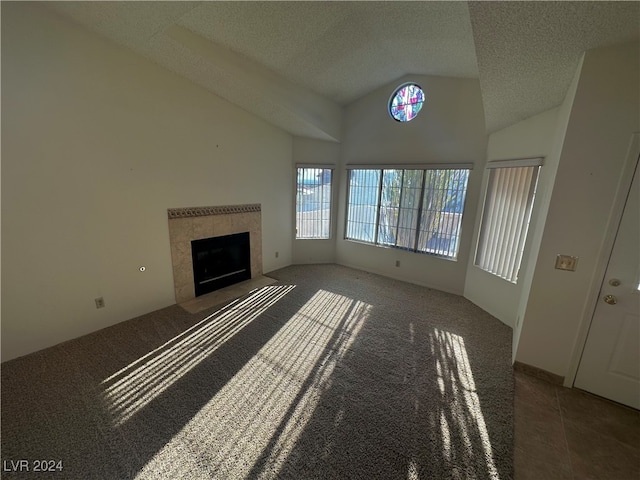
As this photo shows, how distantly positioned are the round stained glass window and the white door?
2.71m

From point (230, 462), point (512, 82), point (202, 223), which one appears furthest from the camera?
point (202, 223)

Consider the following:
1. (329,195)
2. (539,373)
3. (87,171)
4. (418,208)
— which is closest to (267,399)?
(539,373)

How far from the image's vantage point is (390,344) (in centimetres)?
272

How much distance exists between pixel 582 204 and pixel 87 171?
4.35 meters

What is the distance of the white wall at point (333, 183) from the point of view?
4750 mm

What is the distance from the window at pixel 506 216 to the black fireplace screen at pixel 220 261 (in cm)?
356

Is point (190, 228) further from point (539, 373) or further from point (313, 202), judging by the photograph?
point (539, 373)

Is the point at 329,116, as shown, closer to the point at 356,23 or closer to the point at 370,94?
the point at 370,94

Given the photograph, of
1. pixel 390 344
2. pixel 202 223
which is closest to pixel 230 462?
pixel 390 344

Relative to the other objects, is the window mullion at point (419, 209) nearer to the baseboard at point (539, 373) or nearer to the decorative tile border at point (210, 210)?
the baseboard at point (539, 373)

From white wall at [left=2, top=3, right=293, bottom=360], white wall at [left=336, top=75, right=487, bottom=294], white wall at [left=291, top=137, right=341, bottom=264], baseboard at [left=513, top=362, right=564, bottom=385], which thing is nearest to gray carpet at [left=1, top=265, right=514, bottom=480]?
baseboard at [left=513, top=362, right=564, bottom=385]

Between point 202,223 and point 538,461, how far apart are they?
3932mm

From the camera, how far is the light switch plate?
2.06 m

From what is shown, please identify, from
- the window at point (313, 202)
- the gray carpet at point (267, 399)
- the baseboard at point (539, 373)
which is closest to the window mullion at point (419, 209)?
the gray carpet at point (267, 399)
